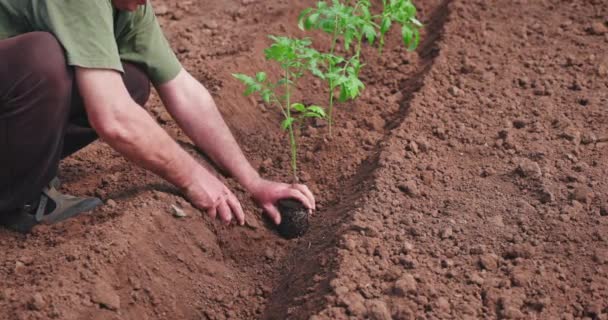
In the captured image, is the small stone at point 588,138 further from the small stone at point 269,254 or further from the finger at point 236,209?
the finger at point 236,209

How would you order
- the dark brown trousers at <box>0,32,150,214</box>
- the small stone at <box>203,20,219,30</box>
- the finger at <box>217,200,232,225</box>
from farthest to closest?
the small stone at <box>203,20,219,30</box> < the finger at <box>217,200,232,225</box> < the dark brown trousers at <box>0,32,150,214</box>

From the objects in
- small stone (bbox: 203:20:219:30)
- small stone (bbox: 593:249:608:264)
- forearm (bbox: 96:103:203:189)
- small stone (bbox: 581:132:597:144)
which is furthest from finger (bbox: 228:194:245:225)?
small stone (bbox: 203:20:219:30)

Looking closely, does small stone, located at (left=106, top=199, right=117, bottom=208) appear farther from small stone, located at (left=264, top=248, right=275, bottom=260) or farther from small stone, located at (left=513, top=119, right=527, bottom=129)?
small stone, located at (left=513, top=119, right=527, bottom=129)

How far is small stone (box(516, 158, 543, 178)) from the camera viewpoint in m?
3.78

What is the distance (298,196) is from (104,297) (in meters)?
0.95

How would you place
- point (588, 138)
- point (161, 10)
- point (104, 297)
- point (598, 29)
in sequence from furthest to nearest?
point (161, 10)
point (598, 29)
point (588, 138)
point (104, 297)

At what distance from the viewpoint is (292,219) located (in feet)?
12.1

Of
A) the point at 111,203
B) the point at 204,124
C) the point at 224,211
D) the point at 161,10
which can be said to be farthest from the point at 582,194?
the point at 161,10

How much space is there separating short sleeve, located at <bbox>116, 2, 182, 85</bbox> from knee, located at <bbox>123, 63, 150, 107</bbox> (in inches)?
1.3

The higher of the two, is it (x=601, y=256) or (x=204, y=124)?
(x=601, y=256)

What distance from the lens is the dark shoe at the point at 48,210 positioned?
3.64m

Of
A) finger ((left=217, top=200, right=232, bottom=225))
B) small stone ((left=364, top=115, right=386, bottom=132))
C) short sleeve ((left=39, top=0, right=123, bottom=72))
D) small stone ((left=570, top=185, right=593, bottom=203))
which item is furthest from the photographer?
small stone ((left=364, top=115, right=386, bottom=132))

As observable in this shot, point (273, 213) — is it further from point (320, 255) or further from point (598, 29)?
point (598, 29)

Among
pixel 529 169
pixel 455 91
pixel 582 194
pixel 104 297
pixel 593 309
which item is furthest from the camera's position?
pixel 455 91
